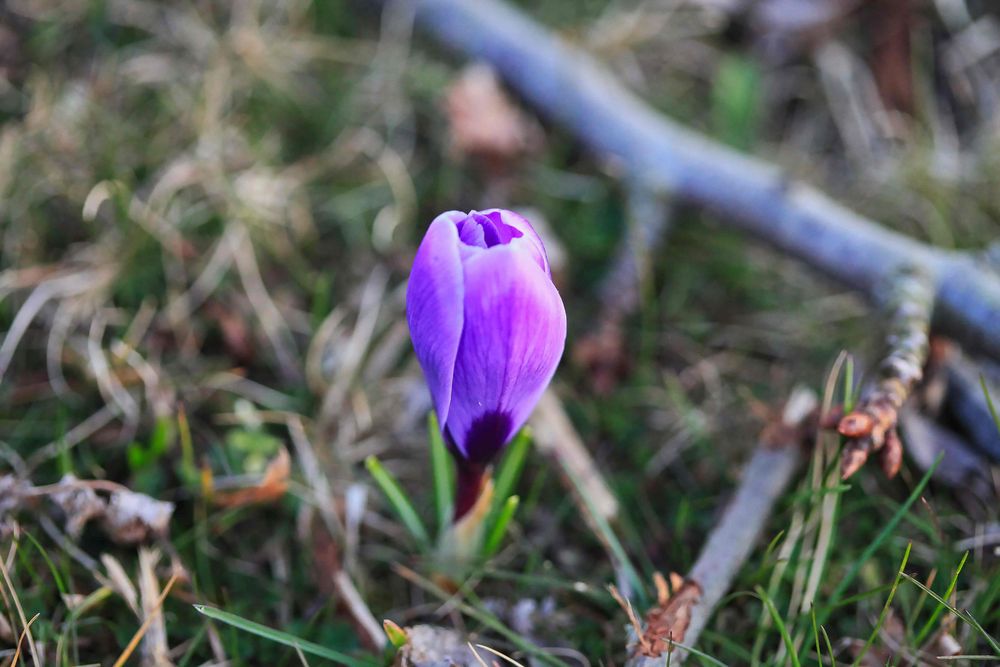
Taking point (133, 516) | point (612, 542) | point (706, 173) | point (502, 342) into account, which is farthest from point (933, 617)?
point (133, 516)

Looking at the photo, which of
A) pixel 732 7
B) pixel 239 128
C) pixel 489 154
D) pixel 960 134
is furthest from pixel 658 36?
pixel 239 128

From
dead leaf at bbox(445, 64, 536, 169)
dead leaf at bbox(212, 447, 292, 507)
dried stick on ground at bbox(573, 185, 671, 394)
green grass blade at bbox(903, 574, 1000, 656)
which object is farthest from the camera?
dead leaf at bbox(445, 64, 536, 169)

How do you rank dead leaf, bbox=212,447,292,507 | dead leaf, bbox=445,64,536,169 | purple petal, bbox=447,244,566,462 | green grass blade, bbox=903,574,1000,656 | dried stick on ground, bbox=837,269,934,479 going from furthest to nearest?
1. dead leaf, bbox=445,64,536,169
2. dead leaf, bbox=212,447,292,507
3. dried stick on ground, bbox=837,269,934,479
4. green grass blade, bbox=903,574,1000,656
5. purple petal, bbox=447,244,566,462

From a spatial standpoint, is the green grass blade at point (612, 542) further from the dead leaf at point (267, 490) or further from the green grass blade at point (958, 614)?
the dead leaf at point (267, 490)

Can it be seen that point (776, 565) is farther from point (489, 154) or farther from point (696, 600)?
point (489, 154)

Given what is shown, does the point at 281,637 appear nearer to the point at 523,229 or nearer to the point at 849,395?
the point at 523,229

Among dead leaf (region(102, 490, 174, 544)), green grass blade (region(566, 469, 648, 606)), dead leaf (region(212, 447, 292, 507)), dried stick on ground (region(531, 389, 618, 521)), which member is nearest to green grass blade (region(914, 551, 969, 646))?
green grass blade (region(566, 469, 648, 606))

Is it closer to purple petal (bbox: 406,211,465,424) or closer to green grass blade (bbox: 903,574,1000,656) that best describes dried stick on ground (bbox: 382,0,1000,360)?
green grass blade (bbox: 903,574,1000,656)
